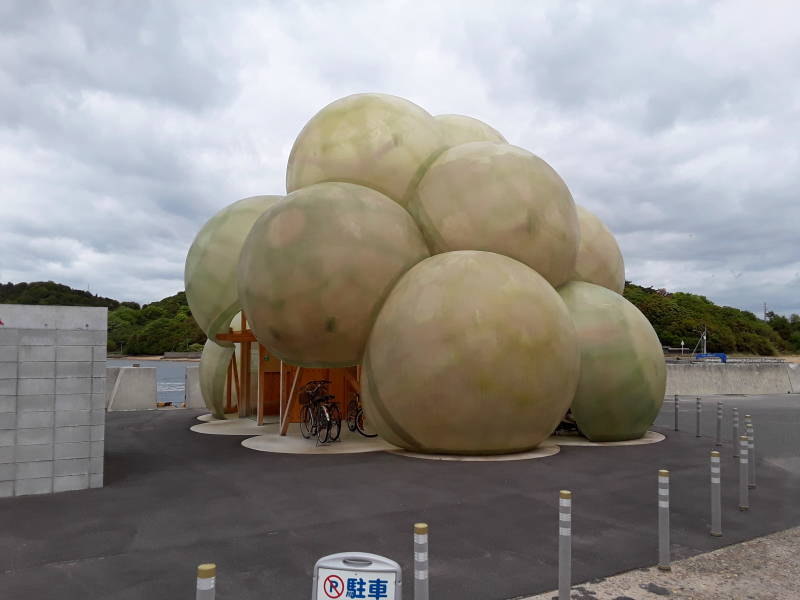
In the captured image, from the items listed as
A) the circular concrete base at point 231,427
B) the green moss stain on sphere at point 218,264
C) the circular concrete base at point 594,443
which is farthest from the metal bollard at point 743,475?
the green moss stain on sphere at point 218,264

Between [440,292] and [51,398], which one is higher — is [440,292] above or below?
above

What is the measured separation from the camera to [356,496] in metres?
8.97

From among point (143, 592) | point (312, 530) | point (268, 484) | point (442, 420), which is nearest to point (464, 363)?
point (442, 420)

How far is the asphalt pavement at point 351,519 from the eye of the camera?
225 inches

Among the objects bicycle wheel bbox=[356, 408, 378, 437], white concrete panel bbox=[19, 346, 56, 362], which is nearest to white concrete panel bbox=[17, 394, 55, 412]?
white concrete panel bbox=[19, 346, 56, 362]

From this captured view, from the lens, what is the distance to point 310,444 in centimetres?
1430

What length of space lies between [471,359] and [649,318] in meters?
72.0

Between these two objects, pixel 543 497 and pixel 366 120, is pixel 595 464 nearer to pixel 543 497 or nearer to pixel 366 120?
pixel 543 497

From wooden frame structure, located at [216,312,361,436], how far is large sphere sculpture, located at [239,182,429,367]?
2.77 metres

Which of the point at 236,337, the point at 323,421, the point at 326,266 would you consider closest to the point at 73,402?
the point at 326,266

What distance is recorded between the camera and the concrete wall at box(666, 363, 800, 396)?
31.3 m

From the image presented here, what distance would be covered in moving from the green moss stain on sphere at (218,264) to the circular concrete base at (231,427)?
8.61 ft

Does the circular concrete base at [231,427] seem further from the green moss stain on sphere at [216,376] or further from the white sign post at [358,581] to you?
the white sign post at [358,581]

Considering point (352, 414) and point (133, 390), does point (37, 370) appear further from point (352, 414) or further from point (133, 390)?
point (133, 390)
